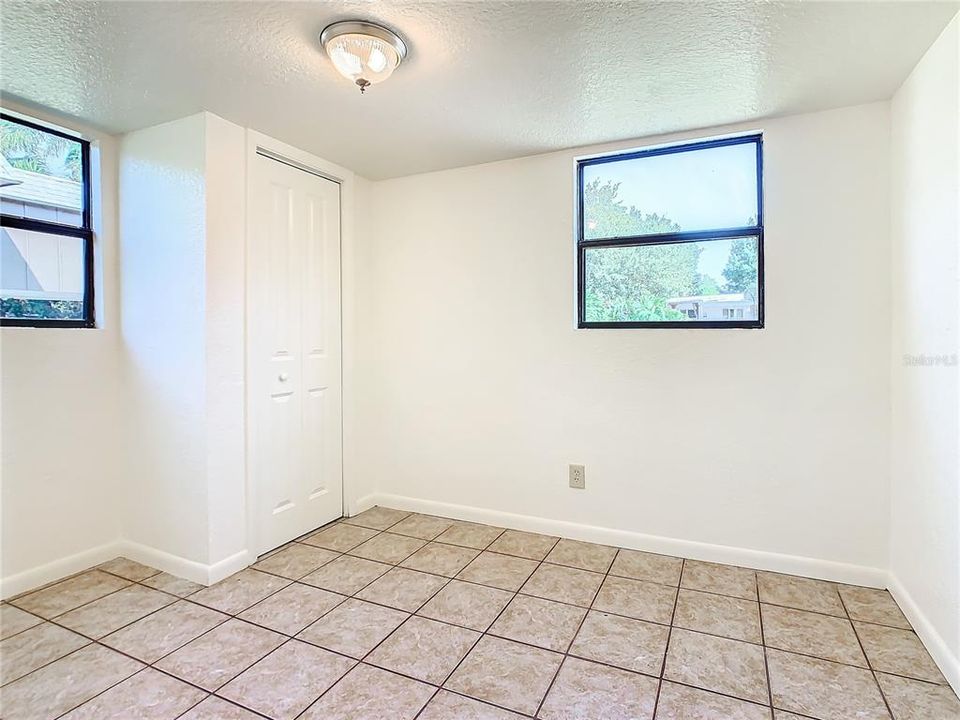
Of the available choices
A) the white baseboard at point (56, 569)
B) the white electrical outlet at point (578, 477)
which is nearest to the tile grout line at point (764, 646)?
the white electrical outlet at point (578, 477)

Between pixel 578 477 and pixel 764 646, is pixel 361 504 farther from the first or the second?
pixel 764 646

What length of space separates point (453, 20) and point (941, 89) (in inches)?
68.6

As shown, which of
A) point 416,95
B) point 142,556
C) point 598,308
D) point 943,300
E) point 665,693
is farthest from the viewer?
point 598,308

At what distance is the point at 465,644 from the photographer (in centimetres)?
194

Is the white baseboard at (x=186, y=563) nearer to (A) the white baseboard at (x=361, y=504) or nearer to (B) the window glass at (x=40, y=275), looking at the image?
(A) the white baseboard at (x=361, y=504)

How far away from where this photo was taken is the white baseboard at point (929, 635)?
1683 mm

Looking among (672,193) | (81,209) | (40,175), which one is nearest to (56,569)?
(81,209)

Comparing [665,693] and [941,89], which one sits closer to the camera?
[665,693]

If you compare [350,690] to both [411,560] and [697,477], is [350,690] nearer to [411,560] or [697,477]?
[411,560]

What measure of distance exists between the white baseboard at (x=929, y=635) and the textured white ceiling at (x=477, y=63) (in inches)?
83.6

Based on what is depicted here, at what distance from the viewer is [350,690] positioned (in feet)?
5.51

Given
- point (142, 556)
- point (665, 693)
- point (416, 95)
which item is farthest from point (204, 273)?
point (665, 693)

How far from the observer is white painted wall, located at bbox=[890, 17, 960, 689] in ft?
5.70

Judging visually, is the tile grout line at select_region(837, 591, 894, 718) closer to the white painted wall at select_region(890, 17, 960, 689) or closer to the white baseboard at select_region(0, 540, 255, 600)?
the white painted wall at select_region(890, 17, 960, 689)
